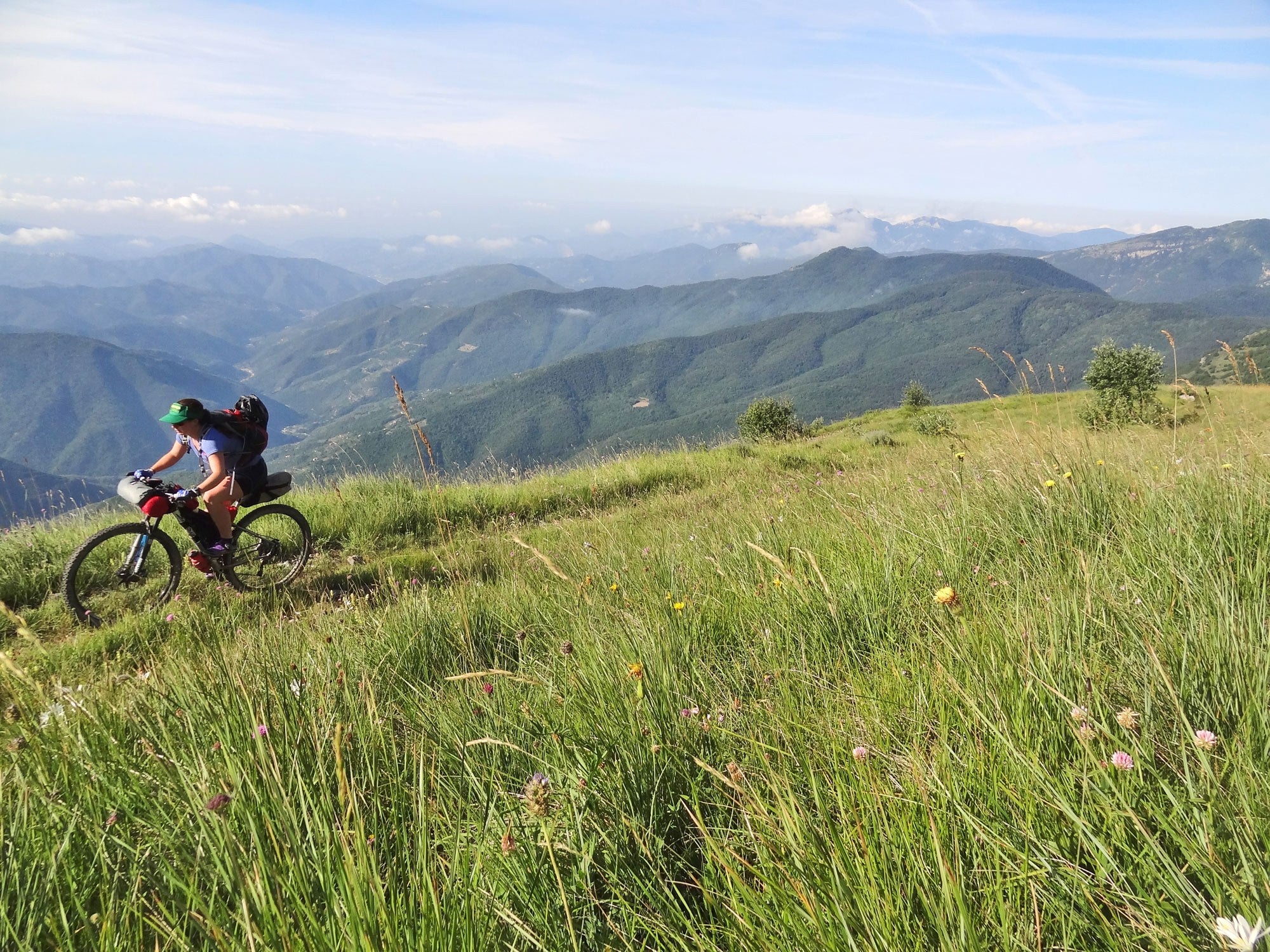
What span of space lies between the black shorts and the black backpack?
6.5 inches

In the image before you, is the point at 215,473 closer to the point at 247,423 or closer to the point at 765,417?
the point at 247,423

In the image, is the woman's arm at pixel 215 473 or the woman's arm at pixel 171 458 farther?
the woman's arm at pixel 171 458

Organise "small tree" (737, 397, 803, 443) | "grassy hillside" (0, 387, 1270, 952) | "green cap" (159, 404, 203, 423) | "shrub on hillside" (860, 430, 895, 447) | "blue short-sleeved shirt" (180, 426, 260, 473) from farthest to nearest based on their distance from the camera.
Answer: "small tree" (737, 397, 803, 443) → "shrub on hillside" (860, 430, 895, 447) → "blue short-sleeved shirt" (180, 426, 260, 473) → "green cap" (159, 404, 203, 423) → "grassy hillside" (0, 387, 1270, 952)

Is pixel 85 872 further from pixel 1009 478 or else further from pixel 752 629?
pixel 1009 478

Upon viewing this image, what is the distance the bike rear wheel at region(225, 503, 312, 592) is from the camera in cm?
728

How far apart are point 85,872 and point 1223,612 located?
132 inches

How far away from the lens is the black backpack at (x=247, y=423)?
6816mm

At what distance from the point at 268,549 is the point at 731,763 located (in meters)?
7.75

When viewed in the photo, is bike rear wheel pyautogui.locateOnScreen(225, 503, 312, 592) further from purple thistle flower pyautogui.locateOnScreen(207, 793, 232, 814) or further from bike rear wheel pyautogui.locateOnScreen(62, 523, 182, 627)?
purple thistle flower pyautogui.locateOnScreen(207, 793, 232, 814)

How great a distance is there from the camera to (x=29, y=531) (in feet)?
26.1

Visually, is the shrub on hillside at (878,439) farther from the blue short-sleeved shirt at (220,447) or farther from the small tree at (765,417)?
the blue short-sleeved shirt at (220,447)

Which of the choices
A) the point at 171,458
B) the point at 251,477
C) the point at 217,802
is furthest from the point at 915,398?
the point at 217,802

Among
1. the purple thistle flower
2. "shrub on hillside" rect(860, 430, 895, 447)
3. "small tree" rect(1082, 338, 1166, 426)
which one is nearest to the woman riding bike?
the purple thistle flower

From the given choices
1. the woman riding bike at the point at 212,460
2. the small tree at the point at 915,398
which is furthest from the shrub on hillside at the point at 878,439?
the small tree at the point at 915,398
